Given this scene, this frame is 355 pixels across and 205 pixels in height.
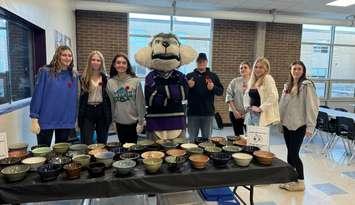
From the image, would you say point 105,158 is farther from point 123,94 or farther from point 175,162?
point 123,94

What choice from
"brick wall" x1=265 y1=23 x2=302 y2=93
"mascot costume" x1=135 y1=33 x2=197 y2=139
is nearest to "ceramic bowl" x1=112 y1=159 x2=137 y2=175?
"mascot costume" x1=135 y1=33 x2=197 y2=139

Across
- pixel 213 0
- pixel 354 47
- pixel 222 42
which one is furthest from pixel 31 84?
pixel 354 47

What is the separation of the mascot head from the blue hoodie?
0.63 meters

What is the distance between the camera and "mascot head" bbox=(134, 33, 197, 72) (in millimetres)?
2316

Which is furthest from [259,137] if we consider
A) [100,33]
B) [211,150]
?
[100,33]

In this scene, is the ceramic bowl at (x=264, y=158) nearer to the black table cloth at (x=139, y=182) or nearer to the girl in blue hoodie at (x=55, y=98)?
the black table cloth at (x=139, y=182)

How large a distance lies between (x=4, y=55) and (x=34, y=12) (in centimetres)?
59

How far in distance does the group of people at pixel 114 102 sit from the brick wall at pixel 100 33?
3322mm

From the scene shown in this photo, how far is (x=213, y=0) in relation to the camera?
491 centimetres

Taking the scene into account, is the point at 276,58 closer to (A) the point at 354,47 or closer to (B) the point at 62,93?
(A) the point at 354,47

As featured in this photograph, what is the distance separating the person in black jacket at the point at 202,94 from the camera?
3.12 m

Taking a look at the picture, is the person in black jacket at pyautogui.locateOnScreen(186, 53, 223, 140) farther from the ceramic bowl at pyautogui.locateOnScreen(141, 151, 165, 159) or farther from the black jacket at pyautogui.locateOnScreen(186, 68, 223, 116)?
the ceramic bowl at pyautogui.locateOnScreen(141, 151, 165, 159)

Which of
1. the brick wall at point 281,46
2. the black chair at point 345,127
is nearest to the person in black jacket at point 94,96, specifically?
the black chair at point 345,127

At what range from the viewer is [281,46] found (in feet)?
20.9
